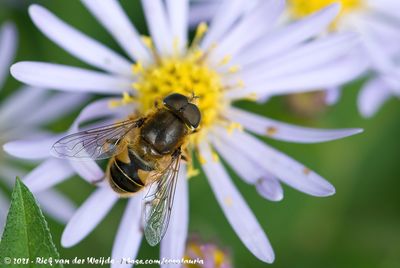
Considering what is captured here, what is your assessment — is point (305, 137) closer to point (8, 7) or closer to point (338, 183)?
point (338, 183)

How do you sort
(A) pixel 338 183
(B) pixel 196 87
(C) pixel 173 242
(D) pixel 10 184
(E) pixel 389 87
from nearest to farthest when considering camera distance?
(C) pixel 173 242
(B) pixel 196 87
(E) pixel 389 87
(D) pixel 10 184
(A) pixel 338 183

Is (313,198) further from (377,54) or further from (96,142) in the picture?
(96,142)

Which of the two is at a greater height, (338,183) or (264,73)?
(264,73)

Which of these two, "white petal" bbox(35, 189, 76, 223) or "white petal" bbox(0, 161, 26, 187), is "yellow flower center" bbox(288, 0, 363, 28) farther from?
"white petal" bbox(0, 161, 26, 187)

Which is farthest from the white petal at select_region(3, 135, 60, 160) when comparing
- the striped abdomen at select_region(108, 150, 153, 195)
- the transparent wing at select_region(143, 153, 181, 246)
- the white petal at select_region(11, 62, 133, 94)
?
the transparent wing at select_region(143, 153, 181, 246)

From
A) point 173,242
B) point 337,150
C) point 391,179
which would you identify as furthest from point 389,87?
point 173,242

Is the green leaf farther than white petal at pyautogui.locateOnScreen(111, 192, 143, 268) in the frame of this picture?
No

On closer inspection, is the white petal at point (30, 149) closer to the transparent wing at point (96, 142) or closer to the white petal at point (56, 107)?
the transparent wing at point (96, 142)
